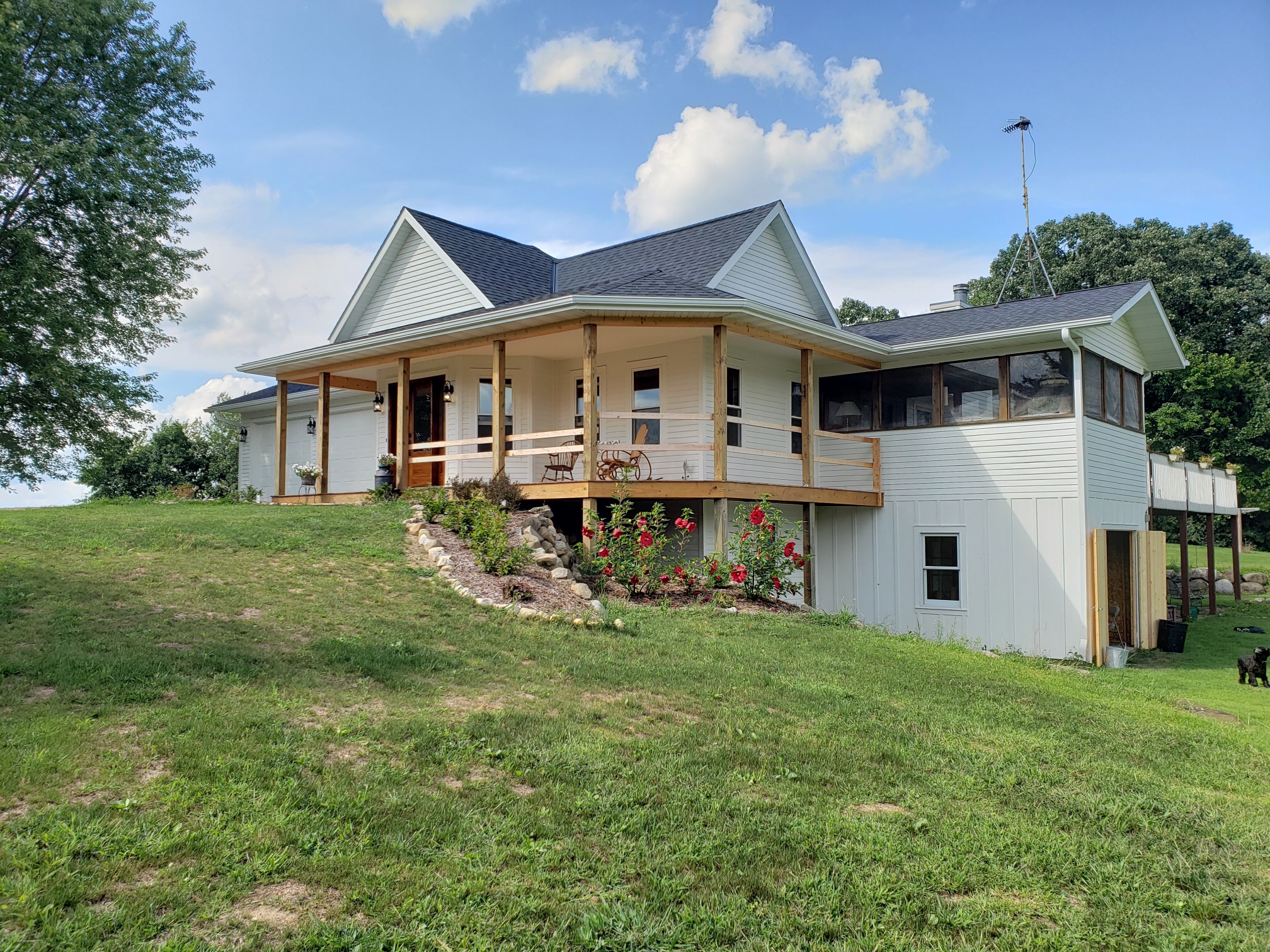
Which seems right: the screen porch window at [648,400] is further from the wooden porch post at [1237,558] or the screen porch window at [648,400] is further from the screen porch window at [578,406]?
the wooden porch post at [1237,558]

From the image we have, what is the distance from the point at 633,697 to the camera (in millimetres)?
6613

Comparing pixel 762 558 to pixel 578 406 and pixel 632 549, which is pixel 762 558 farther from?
pixel 578 406

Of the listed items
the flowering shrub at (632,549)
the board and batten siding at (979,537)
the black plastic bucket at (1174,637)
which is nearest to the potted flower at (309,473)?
the flowering shrub at (632,549)

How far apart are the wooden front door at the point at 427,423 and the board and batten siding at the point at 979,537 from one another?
740cm

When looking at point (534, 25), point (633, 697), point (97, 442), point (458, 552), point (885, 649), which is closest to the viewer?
point (633, 697)

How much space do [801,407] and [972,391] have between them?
3046mm

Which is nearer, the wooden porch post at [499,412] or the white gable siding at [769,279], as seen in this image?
the wooden porch post at [499,412]

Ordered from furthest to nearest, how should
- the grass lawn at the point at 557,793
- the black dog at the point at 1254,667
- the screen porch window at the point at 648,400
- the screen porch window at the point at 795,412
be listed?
1. the screen porch window at the point at 795,412
2. the screen porch window at the point at 648,400
3. the black dog at the point at 1254,667
4. the grass lawn at the point at 557,793

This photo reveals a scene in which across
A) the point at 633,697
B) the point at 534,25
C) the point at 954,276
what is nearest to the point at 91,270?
the point at 534,25

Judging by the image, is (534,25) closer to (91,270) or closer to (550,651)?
(91,270)

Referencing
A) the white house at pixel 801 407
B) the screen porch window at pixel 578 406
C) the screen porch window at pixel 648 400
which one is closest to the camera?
the white house at pixel 801 407

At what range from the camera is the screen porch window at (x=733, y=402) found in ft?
50.3

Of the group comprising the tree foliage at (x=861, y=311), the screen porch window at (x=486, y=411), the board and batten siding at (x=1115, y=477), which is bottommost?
the board and batten siding at (x=1115, y=477)

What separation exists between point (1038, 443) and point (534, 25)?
34.0 ft
